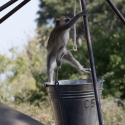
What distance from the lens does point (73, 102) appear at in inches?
75.3

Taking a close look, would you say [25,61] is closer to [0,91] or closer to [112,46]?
[0,91]

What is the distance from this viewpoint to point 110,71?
5.80 metres

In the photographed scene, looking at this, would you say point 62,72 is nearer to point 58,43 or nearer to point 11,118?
point 58,43

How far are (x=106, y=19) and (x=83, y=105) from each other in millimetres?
10575

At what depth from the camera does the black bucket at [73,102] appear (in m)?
1.88

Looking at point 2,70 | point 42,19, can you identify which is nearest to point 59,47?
point 2,70

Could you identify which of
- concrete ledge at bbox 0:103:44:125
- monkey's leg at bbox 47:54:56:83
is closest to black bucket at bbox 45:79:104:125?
monkey's leg at bbox 47:54:56:83

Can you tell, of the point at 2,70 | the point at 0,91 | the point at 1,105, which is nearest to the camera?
the point at 1,105

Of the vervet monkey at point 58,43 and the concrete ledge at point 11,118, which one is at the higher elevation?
the vervet monkey at point 58,43

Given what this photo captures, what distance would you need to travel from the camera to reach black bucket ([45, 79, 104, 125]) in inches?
74.1

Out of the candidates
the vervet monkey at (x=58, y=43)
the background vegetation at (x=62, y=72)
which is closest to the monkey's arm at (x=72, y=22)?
the vervet monkey at (x=58, y=43)

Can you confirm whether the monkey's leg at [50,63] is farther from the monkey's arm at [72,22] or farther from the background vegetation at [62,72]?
the background vegetation at [62,72]

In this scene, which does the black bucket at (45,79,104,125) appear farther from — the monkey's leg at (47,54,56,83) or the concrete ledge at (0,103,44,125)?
the concrete ledge at (0,103,44,125)

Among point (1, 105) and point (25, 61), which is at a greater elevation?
point (25, 61)
